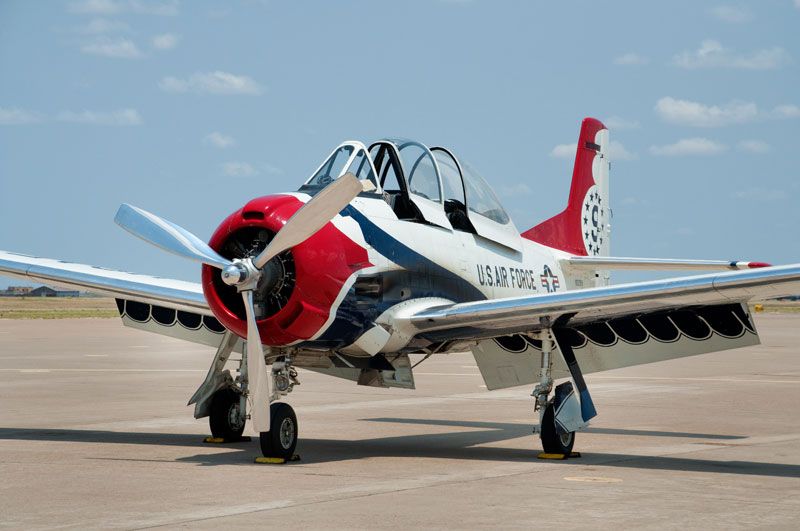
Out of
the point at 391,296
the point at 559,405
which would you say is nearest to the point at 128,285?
the point at 391,296

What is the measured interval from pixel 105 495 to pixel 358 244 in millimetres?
3514

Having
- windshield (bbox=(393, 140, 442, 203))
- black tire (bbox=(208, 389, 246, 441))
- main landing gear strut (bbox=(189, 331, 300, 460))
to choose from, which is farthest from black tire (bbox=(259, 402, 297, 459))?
windshield (bbox=(393, 140, 442, 203))

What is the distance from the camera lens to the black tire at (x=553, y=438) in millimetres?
11477

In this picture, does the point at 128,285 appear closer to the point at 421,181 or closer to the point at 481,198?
the point at 421,181

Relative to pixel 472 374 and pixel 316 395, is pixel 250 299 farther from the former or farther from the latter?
pixel 472 374

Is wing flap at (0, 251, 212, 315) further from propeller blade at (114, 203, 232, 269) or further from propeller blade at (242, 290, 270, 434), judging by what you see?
propeller blade at (242, 290, 270, 434)

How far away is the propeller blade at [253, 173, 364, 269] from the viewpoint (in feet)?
33.1

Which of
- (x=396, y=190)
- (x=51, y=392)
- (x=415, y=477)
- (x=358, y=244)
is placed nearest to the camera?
(x=415, y=477)

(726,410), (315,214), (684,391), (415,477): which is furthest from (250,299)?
(684,391)

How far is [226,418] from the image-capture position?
12547 millimetres

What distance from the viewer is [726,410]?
17.0 meters

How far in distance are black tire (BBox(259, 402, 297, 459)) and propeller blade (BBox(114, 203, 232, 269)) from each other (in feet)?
4.75

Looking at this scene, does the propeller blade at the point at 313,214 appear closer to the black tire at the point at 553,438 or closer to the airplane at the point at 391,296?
the airplane at the point at 391,296

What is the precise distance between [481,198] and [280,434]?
4192mm
